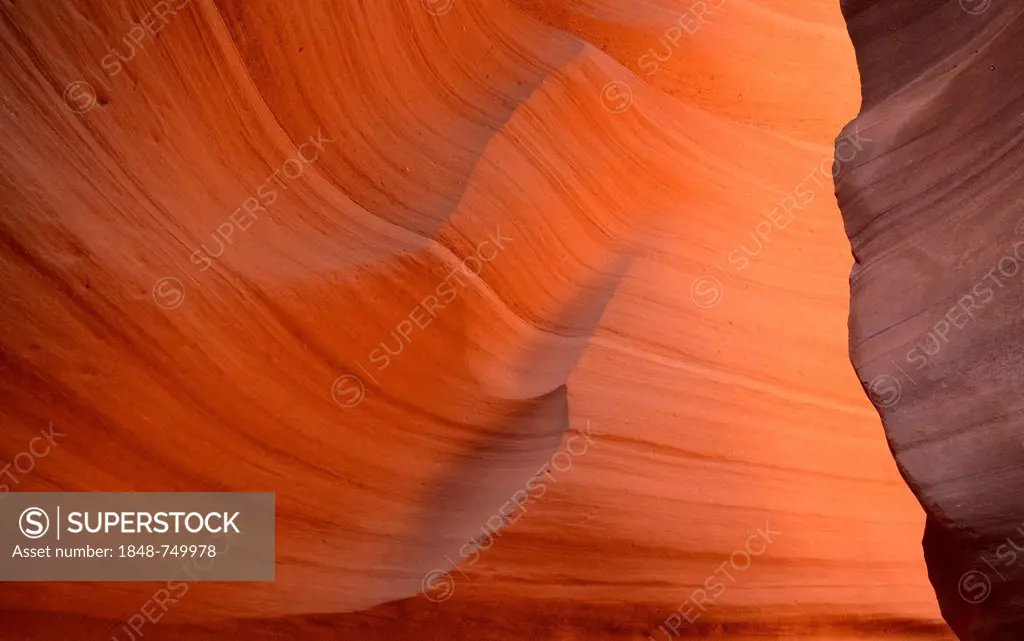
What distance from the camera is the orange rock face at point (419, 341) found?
3088 millimetres

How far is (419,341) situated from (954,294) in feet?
6.83

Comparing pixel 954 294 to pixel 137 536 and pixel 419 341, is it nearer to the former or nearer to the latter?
pixel 419 341

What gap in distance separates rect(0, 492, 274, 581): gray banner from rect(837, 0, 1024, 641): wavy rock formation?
225 cm

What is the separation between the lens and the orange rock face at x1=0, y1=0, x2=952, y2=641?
3.09 metres

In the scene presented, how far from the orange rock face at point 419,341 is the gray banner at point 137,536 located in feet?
0.19

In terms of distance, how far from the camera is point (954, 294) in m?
2.20

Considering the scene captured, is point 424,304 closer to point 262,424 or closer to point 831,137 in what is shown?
point 262,424

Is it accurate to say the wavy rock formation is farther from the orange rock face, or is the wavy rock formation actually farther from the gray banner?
the gray banner

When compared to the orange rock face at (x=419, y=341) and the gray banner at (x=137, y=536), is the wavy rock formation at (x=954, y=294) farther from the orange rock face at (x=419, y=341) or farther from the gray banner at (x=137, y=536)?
the gray banner at (x=137, y=536)

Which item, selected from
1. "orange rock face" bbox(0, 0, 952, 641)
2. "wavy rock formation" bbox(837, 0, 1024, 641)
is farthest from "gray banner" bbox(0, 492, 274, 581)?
"wavy rock formation" bbox(837, 0, 1024, 641)

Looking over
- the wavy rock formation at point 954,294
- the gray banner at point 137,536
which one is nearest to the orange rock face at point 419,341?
the gray banner at point 137,536

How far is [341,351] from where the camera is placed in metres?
3.48

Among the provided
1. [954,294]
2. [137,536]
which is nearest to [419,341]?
[137,536]

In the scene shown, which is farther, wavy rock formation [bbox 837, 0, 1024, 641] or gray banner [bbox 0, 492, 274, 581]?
gray banner [bbox 0, 492, 274, 581]
